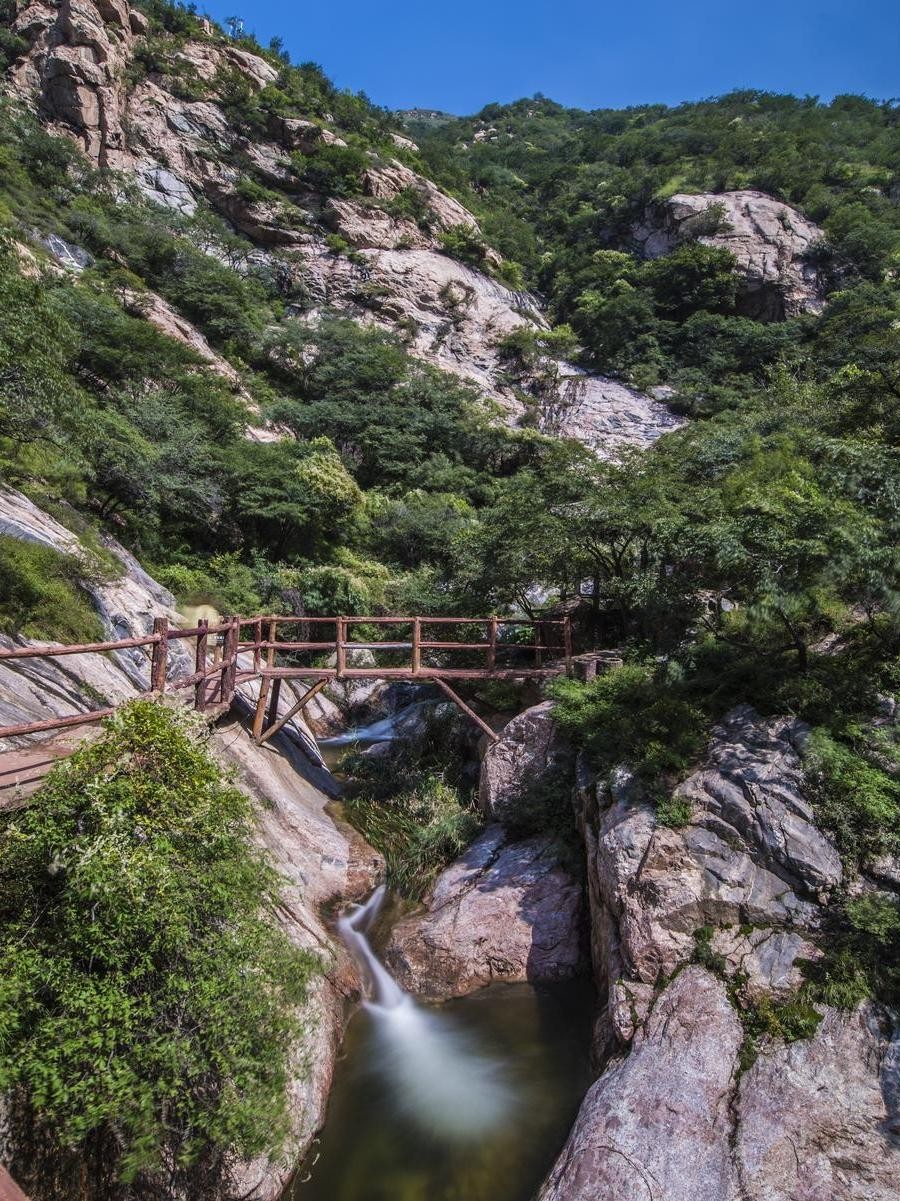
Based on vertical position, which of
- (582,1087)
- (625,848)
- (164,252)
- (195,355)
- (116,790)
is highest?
(164,252)

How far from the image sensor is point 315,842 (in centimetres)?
820

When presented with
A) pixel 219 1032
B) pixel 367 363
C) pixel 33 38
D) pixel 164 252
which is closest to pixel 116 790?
pixel 219 1032

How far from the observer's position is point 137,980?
126 inches

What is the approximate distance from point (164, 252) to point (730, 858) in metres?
32.0

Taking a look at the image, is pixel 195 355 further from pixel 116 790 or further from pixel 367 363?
pixel 116 790

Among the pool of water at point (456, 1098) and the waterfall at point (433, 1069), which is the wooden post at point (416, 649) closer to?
the waterfall at point (433, 1069)

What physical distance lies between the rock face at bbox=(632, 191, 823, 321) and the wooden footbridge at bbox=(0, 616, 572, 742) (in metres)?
37.7

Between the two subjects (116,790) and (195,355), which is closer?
(116,790)

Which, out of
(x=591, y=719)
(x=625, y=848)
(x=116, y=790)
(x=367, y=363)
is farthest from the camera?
(x=367, y=363)

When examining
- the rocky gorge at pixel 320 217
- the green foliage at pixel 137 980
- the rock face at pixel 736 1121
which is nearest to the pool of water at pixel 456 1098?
the rock face at pixel 736 1121

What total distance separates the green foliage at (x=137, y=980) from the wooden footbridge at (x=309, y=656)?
Result: 1054 mm

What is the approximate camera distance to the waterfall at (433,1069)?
500 cm

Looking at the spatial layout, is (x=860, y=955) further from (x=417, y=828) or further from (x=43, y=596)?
(x=43, y=596)

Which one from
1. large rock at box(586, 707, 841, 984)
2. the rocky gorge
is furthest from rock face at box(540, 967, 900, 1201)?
the rocky gorge
